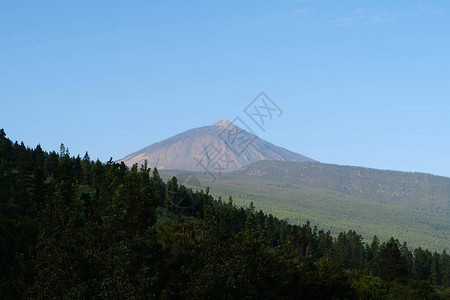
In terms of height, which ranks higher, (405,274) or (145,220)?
(145,220)

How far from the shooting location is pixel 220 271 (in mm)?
41688

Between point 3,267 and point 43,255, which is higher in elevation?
point 43,255

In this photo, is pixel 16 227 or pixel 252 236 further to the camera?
pixel 16 227

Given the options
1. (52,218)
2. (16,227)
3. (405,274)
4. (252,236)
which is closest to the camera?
(52,218)

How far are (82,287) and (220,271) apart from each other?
37.7ft

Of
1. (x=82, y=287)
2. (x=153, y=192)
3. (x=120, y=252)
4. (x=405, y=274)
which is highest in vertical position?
(x=153, y=192)

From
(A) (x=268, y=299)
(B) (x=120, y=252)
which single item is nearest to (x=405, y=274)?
(A) (x=268, y=299)

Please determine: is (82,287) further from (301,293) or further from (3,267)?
(301,293)

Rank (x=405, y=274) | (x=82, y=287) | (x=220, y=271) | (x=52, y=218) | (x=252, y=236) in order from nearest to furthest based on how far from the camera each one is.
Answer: (x=82, y=287)
(x=52, y=218)
(x=220, y=271)
(x=252, y=236)
(x=405, y=274)

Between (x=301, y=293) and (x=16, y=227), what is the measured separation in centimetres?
3650

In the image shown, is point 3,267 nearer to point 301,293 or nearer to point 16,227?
point 16,227

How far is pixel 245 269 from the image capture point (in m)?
43.6

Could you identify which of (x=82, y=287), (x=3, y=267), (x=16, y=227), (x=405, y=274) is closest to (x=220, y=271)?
(x=82, y=287)

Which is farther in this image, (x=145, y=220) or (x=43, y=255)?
(x=145, y=220)
